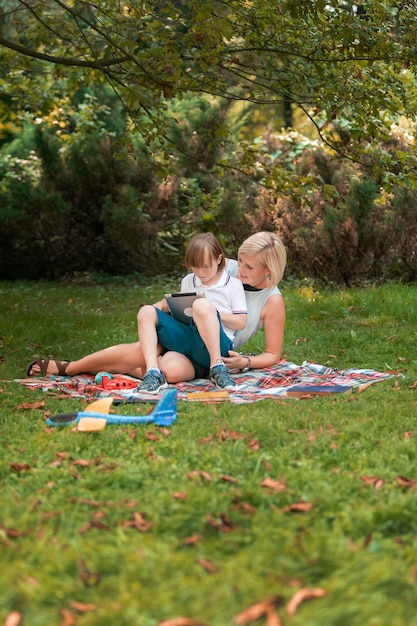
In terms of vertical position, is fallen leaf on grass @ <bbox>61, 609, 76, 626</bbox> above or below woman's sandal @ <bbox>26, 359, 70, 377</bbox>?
above

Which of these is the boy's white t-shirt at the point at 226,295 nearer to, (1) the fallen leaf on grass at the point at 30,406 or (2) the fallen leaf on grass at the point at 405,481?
(1) the fallen leaf on grass at the point at 30,406

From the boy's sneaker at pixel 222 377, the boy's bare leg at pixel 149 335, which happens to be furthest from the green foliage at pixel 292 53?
the boy's sneaker at pixel 222 377

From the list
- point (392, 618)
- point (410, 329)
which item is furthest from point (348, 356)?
point (392, 618)

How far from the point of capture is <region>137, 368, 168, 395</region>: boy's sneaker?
4625mm

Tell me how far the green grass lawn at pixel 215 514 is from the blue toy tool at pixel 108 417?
53mm

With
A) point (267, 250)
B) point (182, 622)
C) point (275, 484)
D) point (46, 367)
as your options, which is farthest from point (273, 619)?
point (46, 367)

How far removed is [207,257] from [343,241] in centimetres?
473

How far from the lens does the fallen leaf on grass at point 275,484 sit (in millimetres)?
2795

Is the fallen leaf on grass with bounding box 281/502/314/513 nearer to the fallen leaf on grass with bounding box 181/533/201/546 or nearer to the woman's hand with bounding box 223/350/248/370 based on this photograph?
the fallen leaf on grass with bounding box 181/533/201/546

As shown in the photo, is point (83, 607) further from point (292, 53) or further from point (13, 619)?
point (292, 53)

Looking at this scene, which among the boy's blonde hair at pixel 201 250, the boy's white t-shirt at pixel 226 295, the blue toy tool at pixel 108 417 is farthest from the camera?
the boy's white t-shirt at pixel 226 295

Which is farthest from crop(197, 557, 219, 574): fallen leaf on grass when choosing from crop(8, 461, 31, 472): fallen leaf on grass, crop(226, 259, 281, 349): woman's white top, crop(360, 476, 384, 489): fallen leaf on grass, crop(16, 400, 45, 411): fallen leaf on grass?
crop(226, 259, 281, 349): woman's white top

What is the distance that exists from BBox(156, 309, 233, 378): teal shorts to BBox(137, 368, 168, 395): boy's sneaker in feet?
1.04

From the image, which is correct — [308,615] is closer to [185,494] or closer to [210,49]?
[185,494]
